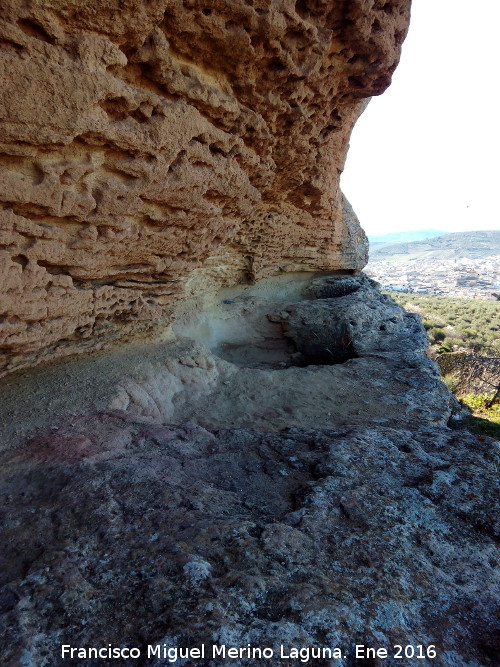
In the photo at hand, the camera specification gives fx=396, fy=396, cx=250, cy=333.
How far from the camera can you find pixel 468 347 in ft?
56.5

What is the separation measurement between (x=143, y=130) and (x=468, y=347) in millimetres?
17924

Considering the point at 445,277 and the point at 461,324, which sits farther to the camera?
the point at 445,277

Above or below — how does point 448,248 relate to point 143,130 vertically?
below

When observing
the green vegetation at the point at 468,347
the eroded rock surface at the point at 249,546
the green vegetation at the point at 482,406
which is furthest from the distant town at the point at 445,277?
the eroded rock surface at the point at 249,546

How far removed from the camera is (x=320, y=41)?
3342mm

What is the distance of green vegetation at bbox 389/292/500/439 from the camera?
34.6 feet

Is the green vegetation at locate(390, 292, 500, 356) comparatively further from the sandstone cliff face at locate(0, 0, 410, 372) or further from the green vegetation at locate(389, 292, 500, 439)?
the sandstone cliff face at locate(0, 0, 410, 372)

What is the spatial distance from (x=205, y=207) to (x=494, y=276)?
49749mm

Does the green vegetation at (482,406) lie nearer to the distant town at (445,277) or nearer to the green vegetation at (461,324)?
the green vegetation at (461,324)

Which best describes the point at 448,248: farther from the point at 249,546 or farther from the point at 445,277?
the point at 249,546

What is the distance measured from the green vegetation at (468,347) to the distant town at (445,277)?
25.4 ft

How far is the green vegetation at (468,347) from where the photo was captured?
416 inches

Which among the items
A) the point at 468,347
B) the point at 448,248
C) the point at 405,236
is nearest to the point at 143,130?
the point at 468,347

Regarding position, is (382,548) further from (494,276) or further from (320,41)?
(494,276)
